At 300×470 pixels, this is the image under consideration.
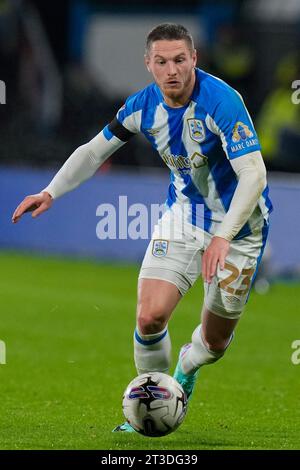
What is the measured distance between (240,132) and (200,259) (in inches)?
34.8

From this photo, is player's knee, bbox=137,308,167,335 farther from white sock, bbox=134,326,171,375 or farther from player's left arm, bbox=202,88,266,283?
player's left arm, bbox=202,88,266,283

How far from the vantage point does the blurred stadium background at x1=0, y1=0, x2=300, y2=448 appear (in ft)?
32.4

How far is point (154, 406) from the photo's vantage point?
6.55 metres

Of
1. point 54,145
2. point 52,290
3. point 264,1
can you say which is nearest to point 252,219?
point 52,290

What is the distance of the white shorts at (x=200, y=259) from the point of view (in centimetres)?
704

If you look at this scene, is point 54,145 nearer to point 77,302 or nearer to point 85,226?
point 85,226

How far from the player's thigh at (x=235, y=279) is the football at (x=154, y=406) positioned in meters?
0.70

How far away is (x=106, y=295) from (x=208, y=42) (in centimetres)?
1029

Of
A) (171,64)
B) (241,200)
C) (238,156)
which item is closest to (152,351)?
(241,200)

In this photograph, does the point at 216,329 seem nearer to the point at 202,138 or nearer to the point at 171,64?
the point at 202,138

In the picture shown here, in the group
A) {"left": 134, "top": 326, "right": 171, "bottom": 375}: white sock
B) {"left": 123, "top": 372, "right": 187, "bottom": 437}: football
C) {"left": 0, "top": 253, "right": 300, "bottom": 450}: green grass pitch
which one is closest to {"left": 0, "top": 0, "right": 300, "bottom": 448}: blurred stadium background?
{"left": 0, "top": 253, "right": 300, "bottom": 450}: green grass pitch

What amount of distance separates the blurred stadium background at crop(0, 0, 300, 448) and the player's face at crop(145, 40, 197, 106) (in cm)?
194

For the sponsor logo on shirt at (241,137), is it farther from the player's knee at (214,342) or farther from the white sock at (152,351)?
the player's knee at (214,342)

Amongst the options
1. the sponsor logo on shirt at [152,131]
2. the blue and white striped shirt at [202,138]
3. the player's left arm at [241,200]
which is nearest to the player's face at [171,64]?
the blue and white striped shirt at [202,138]
